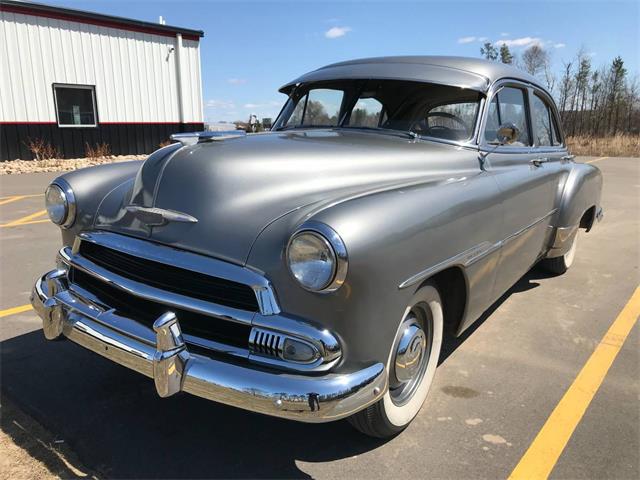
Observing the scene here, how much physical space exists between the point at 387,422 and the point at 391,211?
37.1 inches

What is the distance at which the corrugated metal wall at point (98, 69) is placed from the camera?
12891 mm

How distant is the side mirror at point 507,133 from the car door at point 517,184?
0.06 m

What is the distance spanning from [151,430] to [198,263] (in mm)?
969

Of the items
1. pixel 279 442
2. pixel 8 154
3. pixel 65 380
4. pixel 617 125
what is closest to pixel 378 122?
pixel 279 442

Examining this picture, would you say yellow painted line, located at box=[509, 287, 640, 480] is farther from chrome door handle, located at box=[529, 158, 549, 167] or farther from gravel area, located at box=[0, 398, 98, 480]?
gravel area, located at box=[0, 398, 98, 480]

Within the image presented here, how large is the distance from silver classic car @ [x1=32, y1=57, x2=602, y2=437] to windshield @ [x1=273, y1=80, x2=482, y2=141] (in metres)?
0.01

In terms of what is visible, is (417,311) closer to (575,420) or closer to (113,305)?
(575,420)

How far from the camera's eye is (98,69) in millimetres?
14398

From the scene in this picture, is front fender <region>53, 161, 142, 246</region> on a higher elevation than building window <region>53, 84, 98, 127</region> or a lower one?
lower

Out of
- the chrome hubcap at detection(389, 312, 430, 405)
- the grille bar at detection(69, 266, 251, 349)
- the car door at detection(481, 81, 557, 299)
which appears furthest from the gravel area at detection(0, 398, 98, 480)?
the car door at detection(481, 81, 557, 299)

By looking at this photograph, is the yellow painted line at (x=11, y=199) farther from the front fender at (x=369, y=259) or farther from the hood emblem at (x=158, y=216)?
the front fender at (x=369, y=259)

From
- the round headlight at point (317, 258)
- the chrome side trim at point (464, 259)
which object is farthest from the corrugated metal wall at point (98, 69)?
the round headlight at point (317, 258)

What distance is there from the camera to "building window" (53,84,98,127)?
14.0 m

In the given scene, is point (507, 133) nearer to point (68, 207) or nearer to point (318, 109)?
point (318, 109)
